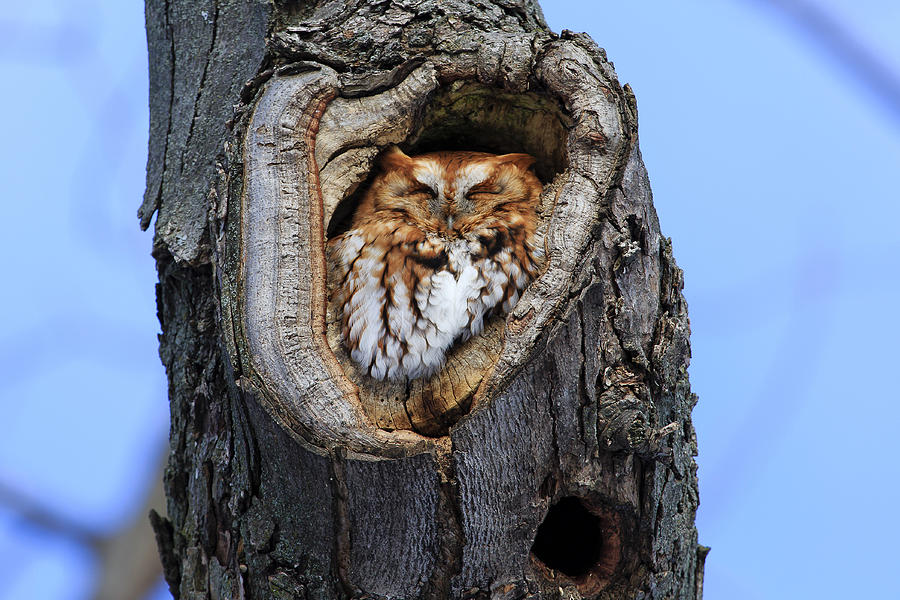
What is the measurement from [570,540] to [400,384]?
0.62 m

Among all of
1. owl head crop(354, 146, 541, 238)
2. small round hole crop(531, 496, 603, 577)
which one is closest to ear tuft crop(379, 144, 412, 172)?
owl head crop(354, 146, 541, 238)

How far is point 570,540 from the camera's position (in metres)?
2.05

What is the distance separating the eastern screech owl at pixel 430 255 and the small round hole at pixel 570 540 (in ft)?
1.74

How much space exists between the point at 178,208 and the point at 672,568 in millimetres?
1647

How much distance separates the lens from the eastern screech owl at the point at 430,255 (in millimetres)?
A: 2055

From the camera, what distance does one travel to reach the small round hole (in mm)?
1962

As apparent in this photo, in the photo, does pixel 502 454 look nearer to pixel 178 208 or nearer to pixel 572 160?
pixel 572 160

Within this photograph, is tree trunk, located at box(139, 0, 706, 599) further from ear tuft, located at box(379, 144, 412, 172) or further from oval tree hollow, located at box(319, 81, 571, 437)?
ear tuft, located at box(379, 144, 412, 172)

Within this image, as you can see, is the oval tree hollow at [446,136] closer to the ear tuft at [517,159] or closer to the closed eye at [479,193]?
the ear tuft at [517,159]

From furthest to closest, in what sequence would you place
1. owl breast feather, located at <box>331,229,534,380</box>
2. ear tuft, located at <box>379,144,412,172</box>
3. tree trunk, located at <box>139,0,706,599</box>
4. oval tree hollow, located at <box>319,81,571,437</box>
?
ear tuft, located at <box>379,144,412,172</box> → owl breast feather, located at <box>331,229,534,380</box> → oval tree hollow, located at <box>319,81,571,437</box> → tree trunk, located at <box>139,0,706,599</box>

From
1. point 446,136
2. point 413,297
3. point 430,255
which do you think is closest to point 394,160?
point 446,136

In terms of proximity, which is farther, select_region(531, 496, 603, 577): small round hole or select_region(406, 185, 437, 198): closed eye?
select_region(406, 185, 437, 198): closed eye

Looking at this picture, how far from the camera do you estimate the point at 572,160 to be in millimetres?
1932

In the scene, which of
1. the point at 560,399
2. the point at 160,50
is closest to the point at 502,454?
the point at 560,399
